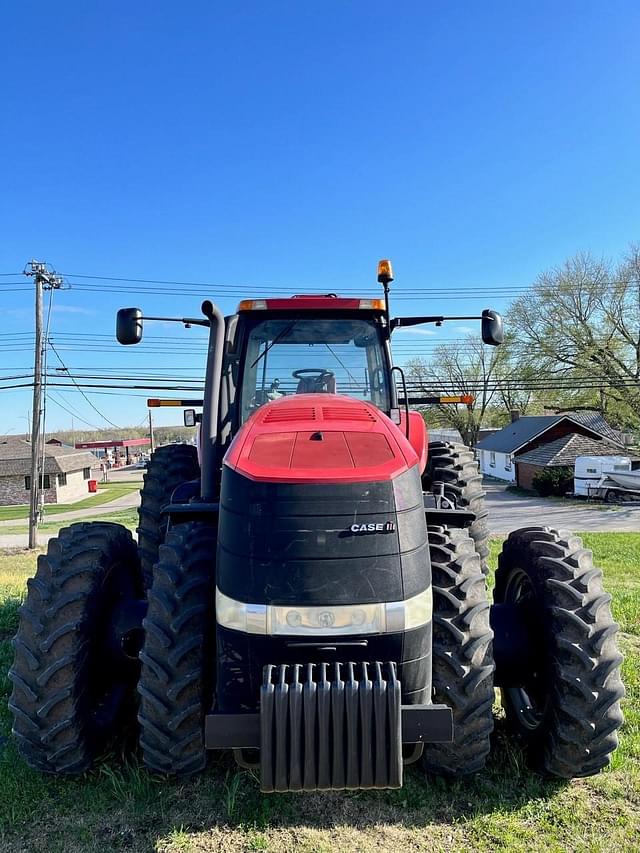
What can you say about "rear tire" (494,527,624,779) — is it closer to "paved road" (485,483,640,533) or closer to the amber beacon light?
the amber beacon light

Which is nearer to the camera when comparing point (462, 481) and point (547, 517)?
point (462, 481)

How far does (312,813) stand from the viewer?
2.71 meters

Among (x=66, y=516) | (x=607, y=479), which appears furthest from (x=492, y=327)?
(x=66, y=516)

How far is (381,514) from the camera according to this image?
2420 millimetres

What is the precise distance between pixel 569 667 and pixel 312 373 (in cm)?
246

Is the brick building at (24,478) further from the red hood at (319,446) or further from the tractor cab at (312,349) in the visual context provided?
the red hood at (319,446)

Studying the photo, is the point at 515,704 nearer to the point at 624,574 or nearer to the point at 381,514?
the point at 381,514

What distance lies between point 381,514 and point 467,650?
78 cm

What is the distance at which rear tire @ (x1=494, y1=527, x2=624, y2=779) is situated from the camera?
2727 millimetres

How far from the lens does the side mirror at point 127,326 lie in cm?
353

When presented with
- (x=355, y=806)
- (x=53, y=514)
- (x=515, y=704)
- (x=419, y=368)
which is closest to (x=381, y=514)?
(x=355, y=806)

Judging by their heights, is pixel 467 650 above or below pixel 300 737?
above

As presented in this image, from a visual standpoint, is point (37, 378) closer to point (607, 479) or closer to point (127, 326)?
point (127, 326)

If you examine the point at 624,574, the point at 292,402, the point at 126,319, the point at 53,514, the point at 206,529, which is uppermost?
the point at 126,319
